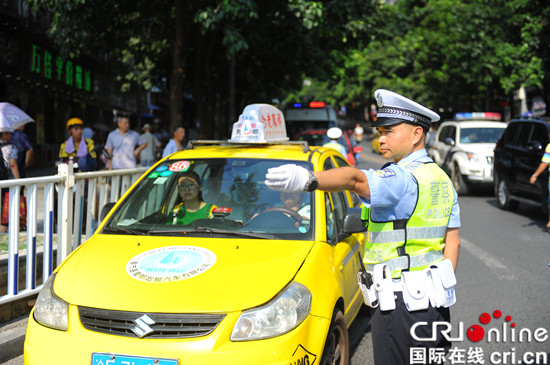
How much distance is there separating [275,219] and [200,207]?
71 cm

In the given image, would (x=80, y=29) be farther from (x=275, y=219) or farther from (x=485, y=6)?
(x=485, y=6)

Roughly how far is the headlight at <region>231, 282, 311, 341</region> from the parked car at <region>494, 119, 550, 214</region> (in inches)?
336

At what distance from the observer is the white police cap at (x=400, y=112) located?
292 cm

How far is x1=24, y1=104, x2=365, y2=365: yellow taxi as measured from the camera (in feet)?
11.0

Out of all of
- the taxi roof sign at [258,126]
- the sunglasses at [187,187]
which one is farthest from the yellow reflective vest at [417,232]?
the taxi roof sign at [258,126]

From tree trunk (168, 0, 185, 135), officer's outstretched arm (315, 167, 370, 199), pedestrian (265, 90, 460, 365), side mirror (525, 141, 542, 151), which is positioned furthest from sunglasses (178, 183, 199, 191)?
tree trunk (168, 0, 185, 135)

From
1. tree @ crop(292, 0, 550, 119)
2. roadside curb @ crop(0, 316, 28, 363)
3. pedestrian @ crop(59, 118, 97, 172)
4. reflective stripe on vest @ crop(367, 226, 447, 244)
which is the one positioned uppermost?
tree @ crop(292, 0, 550, 119)

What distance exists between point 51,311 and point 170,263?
685mm

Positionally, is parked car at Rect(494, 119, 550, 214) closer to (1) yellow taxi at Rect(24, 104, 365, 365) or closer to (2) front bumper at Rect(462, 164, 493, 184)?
(2) front bumper at Rect(462, 164, 493, 184)

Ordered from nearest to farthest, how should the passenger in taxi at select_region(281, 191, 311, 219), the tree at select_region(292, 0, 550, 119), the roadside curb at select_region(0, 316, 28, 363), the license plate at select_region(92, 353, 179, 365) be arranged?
the license plate at select_region(92, 353, 179, 365)
the passenger in taxi at select_region(281, 191, 311, 219)
the roadside curb at select_region(0, 316, 28, 363)
the tree at select_region(292, 0, 550, 119)

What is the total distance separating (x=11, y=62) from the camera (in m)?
19.3

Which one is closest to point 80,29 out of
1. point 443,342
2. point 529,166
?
point 529,166

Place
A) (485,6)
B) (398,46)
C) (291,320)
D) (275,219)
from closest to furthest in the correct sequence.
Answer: (291,320) → (275,219) → (485,6) → (398,46)

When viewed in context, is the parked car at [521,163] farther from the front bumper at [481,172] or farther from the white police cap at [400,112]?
the white police cap at [400,112]
